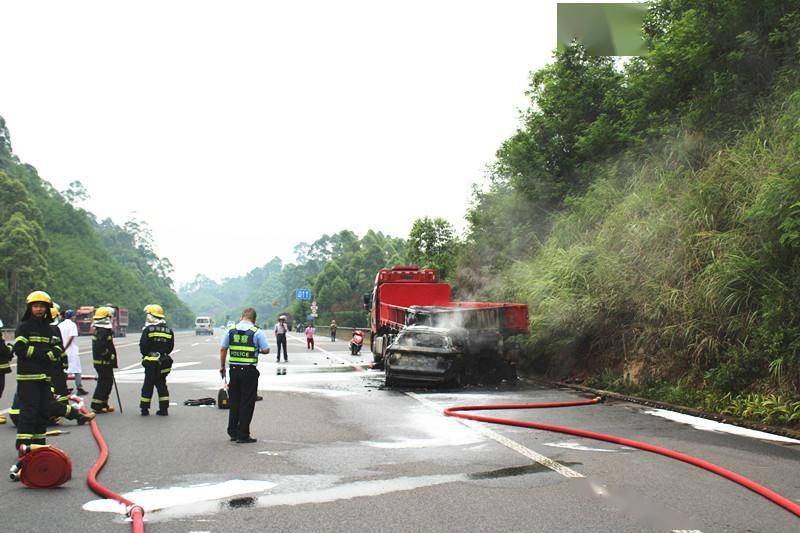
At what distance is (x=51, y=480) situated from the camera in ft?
21.6

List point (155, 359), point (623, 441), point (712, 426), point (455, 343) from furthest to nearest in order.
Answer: point (455, 343) → point (155, 359) → point (712, 426) → point (623, 441)

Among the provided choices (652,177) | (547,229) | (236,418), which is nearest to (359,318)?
(547,229)

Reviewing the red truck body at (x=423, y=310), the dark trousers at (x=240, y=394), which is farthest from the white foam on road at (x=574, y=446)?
the red truck body at (x=423, y=310)

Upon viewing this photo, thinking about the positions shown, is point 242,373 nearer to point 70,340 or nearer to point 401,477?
point 401,477

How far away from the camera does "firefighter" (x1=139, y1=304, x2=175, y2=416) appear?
11844 mm

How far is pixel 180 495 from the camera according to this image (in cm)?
638

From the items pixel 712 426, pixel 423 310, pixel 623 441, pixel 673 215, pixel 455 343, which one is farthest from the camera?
pixel 423 310

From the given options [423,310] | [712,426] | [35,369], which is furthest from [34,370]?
[423,310]

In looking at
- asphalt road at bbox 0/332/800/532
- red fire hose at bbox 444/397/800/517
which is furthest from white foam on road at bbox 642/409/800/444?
red fire hose at bbox 444/397/800/517

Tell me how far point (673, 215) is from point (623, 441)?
8.81 meters

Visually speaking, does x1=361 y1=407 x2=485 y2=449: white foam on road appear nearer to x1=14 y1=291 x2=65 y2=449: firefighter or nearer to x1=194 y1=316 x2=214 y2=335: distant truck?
x1=14 y1=291 x2=65 y2=449: firefighter

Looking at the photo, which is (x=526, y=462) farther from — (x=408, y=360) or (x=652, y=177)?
(x=652, y=177)

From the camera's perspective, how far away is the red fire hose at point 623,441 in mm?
6246

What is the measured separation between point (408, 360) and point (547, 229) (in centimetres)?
1203
